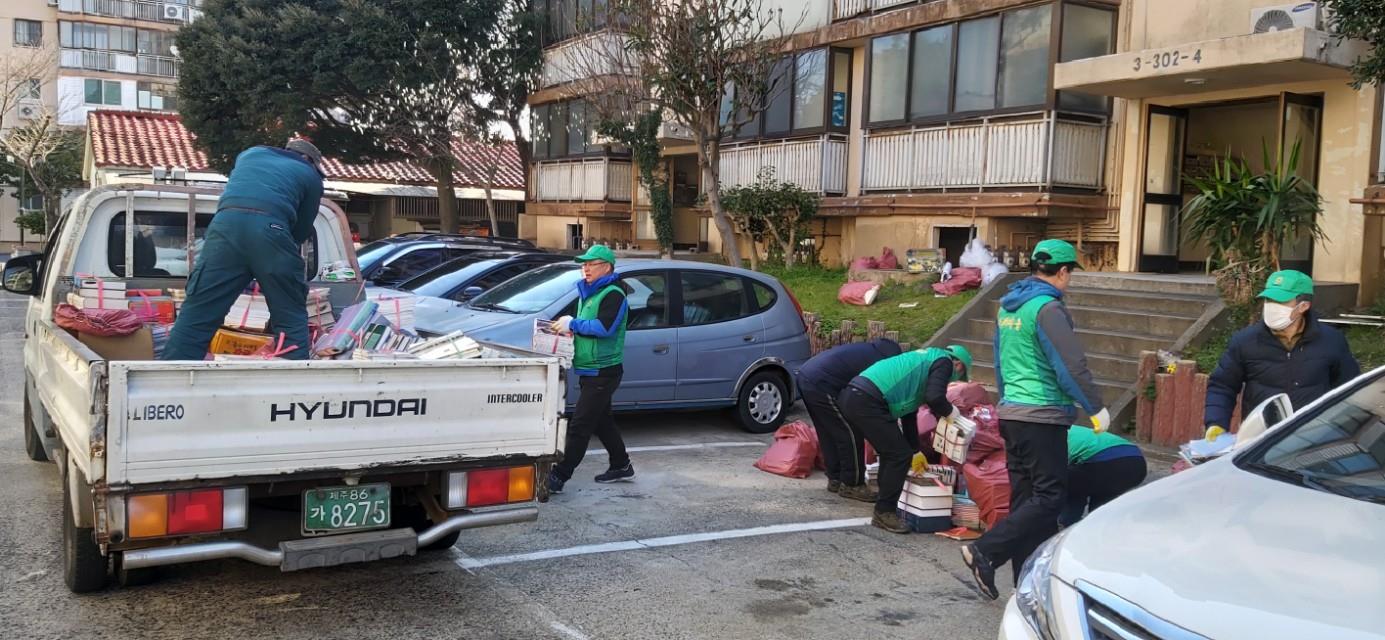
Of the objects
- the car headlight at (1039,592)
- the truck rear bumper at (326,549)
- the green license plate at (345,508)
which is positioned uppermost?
the car headlight at (1039,592)

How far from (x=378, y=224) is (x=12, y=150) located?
41.5ft

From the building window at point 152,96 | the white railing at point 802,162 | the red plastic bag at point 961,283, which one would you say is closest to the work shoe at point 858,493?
the red plastic bag at point 961,283

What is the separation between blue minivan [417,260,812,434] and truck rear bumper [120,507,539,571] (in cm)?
345

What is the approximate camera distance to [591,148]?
75.1ft

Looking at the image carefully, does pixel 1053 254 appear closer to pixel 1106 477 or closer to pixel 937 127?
pixel 1106 477

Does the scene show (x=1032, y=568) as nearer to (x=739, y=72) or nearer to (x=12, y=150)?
(x=739, y=72)

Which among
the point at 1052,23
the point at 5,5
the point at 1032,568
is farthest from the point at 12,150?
the point at 1032,568

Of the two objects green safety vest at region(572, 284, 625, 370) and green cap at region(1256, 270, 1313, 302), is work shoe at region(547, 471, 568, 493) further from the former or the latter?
green cap at region(1256, 270, 1313, 302)

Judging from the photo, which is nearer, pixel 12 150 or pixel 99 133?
pixel 99 133

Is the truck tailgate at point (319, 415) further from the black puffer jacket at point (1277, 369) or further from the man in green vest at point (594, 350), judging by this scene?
the black puffer jacket at point (1277, 369)

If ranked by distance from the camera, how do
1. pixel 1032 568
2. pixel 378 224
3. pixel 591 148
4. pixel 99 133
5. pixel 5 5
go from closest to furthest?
1. pixel 1032 568
2. pixel 591 148
3. pixel 99 133
4. pixel 378 224
5. pixel 5 5

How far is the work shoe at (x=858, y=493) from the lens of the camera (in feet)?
23.4

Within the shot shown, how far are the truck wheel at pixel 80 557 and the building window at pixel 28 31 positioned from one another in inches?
1810

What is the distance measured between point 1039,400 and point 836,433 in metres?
2.41
